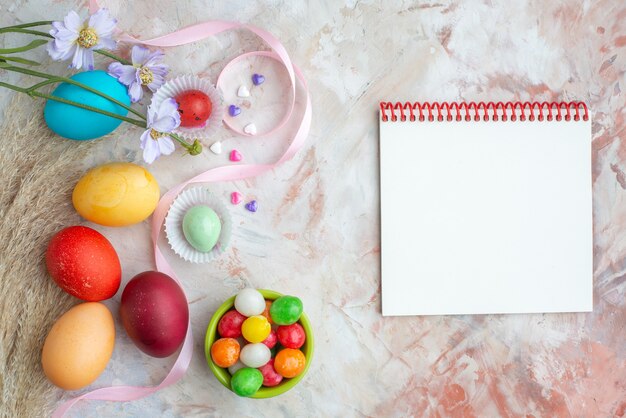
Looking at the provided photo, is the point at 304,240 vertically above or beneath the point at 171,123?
beneath

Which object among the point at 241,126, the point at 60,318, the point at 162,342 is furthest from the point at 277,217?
the point at 60,318

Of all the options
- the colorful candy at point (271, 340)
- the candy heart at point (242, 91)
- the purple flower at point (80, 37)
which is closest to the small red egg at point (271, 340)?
the colorful candy at point (271, 340)

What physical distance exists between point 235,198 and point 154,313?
253 millimetres

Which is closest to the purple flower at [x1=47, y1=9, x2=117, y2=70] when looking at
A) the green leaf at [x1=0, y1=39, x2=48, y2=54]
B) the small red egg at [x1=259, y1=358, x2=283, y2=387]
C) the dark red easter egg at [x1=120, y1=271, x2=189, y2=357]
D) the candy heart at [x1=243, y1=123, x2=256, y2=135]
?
the green leaf at [x1=0, y1=39, x2=48, y2=54]

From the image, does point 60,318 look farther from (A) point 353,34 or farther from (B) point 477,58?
(B) point 477,58

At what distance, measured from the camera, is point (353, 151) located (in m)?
1.15

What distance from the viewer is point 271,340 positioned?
3.47ft

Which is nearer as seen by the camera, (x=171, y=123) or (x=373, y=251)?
(x=171, y=123)

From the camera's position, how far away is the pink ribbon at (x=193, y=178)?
111cm

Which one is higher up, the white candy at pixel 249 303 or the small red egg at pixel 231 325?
the white candy at pixel 249 303

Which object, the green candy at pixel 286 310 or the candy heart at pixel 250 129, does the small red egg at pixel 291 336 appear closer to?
the green candy at pixel 286 310

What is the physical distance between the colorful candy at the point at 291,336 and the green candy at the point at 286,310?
0.04 feet

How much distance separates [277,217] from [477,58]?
0.47m

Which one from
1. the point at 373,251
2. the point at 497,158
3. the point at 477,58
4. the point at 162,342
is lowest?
the point at 162,342
